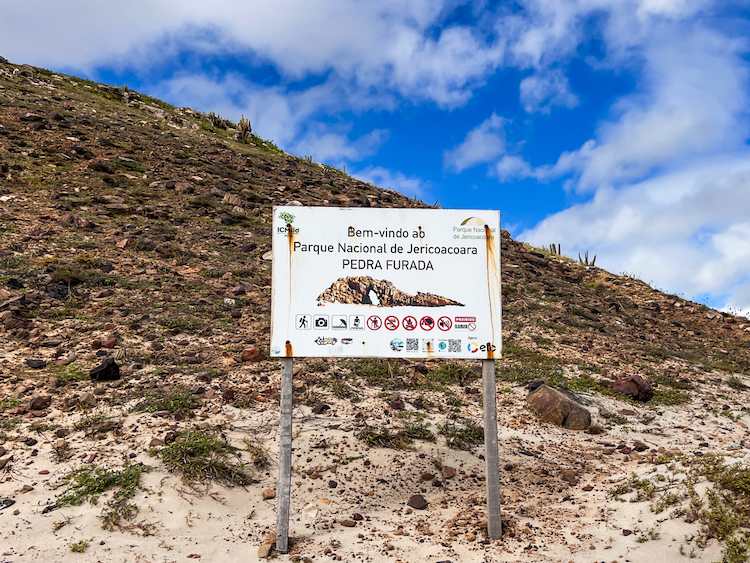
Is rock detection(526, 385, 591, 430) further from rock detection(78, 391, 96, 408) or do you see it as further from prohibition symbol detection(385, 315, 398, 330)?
rock detection(78, 391, 96, 408)

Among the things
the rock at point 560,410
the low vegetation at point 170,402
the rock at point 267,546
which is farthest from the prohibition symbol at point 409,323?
the rock at point 560,410

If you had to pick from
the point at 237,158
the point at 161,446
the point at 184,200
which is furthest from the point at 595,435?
the point at 237,158

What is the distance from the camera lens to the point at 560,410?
8414 mm

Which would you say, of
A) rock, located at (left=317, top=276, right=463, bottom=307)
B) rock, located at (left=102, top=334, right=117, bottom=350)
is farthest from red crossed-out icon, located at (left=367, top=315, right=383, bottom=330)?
rock, located at (left=102, top=334, right=117, bottom=350)

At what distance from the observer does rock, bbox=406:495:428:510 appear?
6004 mm

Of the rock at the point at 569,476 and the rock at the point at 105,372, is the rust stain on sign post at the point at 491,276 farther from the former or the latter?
the rock at the point at 105,372

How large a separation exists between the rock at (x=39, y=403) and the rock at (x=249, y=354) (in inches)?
111

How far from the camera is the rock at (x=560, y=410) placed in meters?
8.33

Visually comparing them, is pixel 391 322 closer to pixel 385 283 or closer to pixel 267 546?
pixel 385 283

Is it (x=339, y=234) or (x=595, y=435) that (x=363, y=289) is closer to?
(x=339, y=234)

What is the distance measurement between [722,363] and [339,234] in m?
11.3

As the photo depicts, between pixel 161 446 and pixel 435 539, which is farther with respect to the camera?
pixel 161 446

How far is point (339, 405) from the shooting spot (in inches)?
314

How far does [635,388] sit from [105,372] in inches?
338
